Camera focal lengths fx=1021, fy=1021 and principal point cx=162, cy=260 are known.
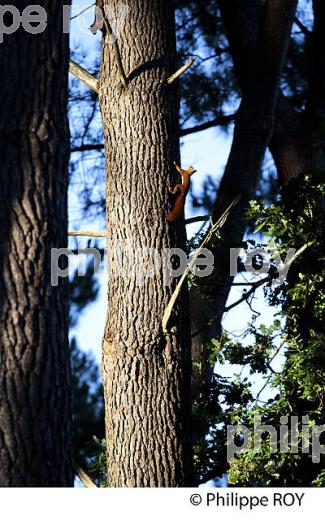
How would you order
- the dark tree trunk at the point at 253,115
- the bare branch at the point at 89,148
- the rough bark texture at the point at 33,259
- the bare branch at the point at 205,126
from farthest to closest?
1. the bare branch at the point at 89,148
2. the bare branch at the point at 205,126
3. the dark tree trunk at the point at 253,115
4. the rough bark texture at the point at 33,259

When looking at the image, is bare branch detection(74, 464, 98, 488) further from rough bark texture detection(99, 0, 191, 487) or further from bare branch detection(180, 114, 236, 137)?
bare branch detection(180, 114, 236, 137)

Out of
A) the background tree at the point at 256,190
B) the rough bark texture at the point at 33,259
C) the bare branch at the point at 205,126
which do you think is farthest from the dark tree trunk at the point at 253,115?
the rough bark texture at the point at 33,259

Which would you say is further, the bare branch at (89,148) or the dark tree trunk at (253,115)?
the bare branch at (89,148)

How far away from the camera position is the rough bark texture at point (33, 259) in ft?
11.1

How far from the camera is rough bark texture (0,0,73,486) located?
11.1ft

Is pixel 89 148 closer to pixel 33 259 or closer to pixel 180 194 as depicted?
pixel 180 194

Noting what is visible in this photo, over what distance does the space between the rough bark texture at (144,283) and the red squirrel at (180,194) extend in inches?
1.2

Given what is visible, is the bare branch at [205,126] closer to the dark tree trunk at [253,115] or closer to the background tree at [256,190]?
the background tree at [256,190]

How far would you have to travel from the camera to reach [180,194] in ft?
14.9

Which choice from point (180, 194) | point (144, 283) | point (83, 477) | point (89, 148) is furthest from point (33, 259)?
point (89, 148)

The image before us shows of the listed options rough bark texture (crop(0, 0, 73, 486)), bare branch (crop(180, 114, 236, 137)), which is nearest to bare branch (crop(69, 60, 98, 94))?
rough bark texture (crop(0, 0, 73, 486))

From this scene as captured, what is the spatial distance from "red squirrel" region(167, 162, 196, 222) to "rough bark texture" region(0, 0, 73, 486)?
0.90 m

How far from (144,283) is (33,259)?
999 millimetres

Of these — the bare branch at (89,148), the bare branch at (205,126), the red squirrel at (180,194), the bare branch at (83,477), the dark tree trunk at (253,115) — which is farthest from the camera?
the bare branch at (89,148)
